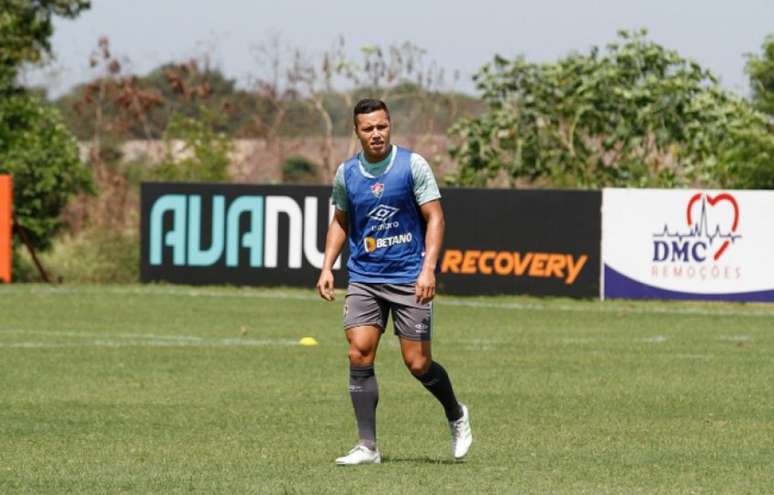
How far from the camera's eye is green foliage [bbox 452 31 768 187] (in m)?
36.7

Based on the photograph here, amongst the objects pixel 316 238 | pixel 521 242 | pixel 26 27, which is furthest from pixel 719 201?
pixel 26 27

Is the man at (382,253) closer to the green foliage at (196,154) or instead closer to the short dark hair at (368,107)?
the short dark hair at (368,107)

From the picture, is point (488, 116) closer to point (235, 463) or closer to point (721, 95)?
point (721, 95)

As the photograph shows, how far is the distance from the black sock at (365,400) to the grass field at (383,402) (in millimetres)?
253

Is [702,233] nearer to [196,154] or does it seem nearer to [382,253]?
[196,154]

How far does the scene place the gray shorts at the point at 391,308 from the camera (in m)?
9.95

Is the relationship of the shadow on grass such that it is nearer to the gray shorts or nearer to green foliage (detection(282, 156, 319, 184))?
the gray shorts

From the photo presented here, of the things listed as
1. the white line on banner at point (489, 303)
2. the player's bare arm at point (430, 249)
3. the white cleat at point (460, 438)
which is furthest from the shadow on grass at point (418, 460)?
the white line on banner at point (489, 303)

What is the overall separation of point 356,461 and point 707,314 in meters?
15.9

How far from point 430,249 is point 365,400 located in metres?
0.95

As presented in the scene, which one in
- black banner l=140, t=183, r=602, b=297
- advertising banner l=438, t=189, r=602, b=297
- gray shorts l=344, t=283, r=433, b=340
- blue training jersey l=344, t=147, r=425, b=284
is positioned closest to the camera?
blue training jersey l=344, t=147, r=425, b=284

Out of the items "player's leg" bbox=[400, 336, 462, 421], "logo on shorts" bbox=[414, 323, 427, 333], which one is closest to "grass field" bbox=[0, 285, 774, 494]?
"player's leg" bbox=[400, 336, 462, 421]

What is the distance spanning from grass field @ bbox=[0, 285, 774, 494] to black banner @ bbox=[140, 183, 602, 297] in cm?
210

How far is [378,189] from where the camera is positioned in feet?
32.2
